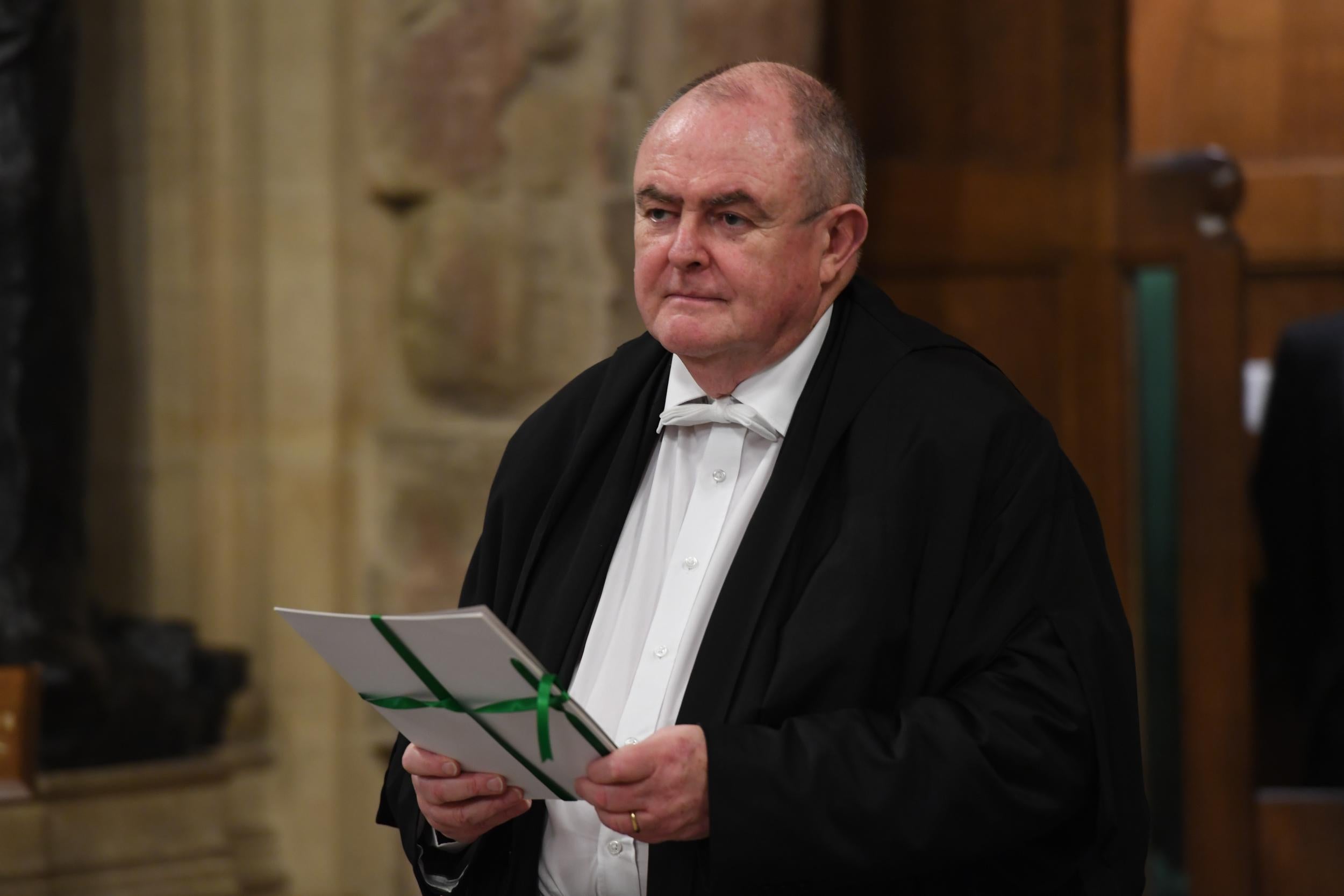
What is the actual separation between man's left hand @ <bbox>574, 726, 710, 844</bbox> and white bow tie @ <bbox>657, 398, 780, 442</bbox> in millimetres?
411

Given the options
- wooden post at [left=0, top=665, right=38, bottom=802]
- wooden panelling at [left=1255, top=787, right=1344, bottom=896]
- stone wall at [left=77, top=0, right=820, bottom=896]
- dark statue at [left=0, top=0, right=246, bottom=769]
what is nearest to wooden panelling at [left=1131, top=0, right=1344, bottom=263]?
stone wall at [left=77, top=0, right=820, bottom=896]

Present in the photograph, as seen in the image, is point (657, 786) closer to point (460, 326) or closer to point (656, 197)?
point (656, 197)

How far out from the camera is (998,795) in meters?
1.62

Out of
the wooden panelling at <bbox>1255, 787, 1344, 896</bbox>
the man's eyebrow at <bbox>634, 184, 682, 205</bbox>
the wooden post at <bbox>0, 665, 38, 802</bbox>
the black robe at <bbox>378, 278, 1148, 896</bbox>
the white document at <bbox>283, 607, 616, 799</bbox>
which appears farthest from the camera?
the wooden panelling at <bbox>1255, 787, 1344, 896</bbox>

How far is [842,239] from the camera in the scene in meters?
1.90

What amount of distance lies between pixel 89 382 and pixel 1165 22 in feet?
7.67

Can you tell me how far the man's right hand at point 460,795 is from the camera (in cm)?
173

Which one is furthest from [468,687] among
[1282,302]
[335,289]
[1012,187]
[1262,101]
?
[1262,101]

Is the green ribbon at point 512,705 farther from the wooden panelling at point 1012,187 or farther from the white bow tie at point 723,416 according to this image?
the wooden panelling at point 1012,187

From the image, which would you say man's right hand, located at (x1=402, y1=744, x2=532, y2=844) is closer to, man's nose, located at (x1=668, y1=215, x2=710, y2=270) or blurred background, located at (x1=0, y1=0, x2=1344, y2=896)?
man's nose, located at (x1=668, y1=215, x2=710, y2=270)

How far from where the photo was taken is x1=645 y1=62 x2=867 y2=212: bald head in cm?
183

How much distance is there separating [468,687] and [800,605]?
371 millimetres

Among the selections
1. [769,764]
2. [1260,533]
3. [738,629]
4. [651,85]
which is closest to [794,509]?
[738,629]

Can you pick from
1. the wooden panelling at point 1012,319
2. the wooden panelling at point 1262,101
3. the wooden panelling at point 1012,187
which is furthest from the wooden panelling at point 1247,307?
the wooden panelling at point 1012,319
